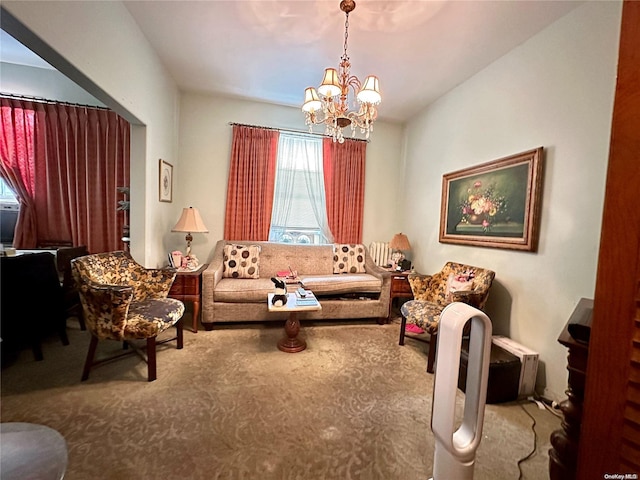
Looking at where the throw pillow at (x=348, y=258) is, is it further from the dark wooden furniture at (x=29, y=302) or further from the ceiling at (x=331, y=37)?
the dark wooden furniture at (x=29, y=302)

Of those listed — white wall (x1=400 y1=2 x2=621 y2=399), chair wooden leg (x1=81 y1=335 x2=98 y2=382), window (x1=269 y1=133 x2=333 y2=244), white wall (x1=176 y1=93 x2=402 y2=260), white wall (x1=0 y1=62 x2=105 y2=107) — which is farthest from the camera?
window (x1=269 y1=133 x2=333 y2=244)

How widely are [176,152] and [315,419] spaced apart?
347 cm

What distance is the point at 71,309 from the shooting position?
257 centimetres

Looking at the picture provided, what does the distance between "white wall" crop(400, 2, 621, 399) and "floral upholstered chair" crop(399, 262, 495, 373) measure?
21cm

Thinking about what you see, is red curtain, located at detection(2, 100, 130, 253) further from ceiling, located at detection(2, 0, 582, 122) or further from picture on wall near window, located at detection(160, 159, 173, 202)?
ceiling, located at detection(2, 0, 582, 122)

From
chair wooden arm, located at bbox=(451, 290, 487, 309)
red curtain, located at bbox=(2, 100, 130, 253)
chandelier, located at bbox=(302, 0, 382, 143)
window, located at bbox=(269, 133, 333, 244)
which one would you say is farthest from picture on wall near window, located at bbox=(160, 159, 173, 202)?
chair wooden arm, located at bbox=(451, 290, 487, 309)

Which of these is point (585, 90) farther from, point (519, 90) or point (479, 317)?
point (479, 317)

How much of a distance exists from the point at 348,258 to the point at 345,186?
3.59 ft

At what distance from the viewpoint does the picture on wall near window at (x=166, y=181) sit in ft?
9.70

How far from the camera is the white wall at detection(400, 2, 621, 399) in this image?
170 cm

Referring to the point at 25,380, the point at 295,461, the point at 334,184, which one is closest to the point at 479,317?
the point at 295,461

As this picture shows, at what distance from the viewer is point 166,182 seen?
311 centimetres

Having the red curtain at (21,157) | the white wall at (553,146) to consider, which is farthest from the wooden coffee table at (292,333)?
the red curtain at (21,157)

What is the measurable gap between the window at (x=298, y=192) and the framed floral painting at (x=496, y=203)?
1695 millimetres
